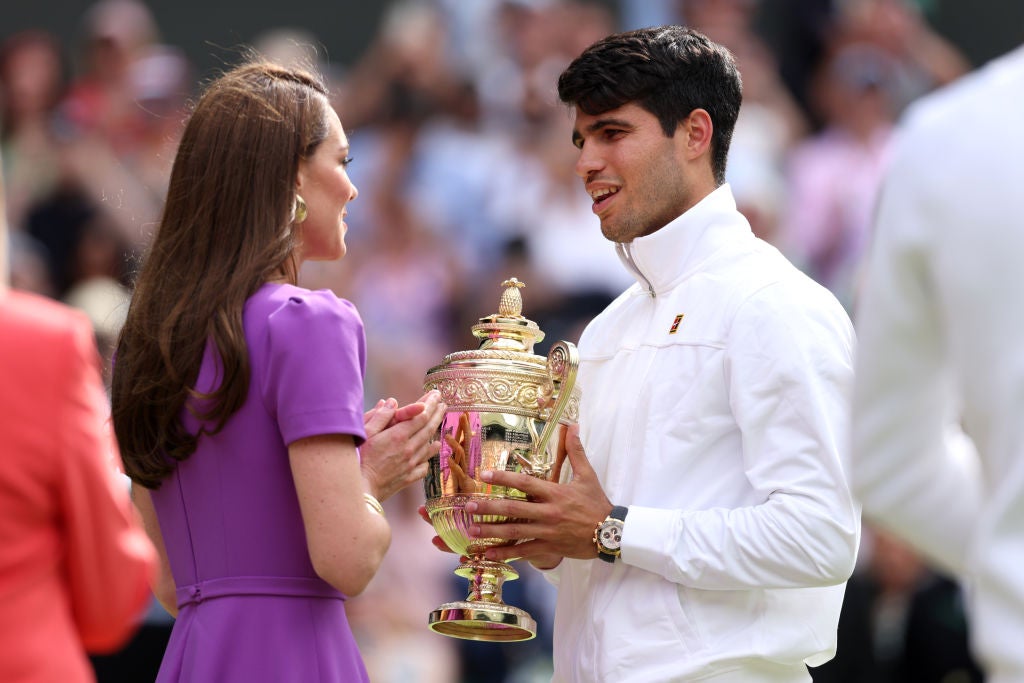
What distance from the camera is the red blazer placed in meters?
2.36

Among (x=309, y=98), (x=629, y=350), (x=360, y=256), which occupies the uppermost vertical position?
(x=360, y=256)

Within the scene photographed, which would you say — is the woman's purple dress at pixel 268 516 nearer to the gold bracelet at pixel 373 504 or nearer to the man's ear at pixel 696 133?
the gold bracelet at pixel 373 504

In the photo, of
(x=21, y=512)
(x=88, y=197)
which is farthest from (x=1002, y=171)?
(x=88, y=197)

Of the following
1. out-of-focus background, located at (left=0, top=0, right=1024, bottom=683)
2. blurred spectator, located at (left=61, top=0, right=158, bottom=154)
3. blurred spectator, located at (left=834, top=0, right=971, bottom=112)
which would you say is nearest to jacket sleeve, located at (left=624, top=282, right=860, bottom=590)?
out-of-focus background, located at (left=0, top=0, right=1024, bottom=683)

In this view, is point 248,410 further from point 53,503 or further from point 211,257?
point 53,503

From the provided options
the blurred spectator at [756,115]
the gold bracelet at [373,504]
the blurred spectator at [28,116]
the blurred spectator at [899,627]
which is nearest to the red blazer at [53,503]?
the gold bracelet at [373,504]

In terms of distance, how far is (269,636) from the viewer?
10.00ft

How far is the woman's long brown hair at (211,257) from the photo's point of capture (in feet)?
10.2

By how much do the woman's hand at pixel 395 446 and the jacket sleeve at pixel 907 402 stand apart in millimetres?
1221

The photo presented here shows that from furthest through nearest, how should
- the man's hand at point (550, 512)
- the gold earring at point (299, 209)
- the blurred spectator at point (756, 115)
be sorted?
1. the blurred spectator at point (756, 115)
2. the man's hand at point (550, 512)
3. the gold earring at point (299, 209)

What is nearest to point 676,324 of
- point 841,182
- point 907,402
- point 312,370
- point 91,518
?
point 312,370

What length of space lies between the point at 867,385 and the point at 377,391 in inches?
265

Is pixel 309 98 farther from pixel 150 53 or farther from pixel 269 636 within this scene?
pixel 150 53

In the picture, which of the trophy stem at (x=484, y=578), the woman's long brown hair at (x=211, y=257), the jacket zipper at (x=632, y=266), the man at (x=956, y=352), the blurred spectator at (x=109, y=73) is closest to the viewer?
the man at (x=956, y=352)
